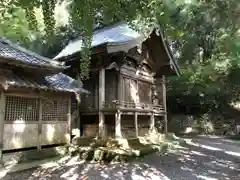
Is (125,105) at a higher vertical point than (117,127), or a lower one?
higher

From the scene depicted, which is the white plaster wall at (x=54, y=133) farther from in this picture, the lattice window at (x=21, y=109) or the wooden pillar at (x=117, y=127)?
the wooden pillar at (x=117, y=127)

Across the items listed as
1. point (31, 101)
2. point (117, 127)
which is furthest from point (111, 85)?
point (31, 101)

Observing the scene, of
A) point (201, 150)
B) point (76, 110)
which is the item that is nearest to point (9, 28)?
point (76, 110)

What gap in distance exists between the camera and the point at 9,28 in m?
14.4

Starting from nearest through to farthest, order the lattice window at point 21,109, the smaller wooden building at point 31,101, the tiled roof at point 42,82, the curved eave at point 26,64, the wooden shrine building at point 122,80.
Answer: the curved eave at point 26,64, the tiled roof at point 42,82, the smaller wooden building at point 31,101, the lattice window at point 21,109, the wooden shrine building at point 122,80

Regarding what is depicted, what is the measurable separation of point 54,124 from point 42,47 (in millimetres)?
13112

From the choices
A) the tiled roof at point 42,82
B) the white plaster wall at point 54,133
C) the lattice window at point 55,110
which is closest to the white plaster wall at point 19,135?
the white plaster wall at point 54,133

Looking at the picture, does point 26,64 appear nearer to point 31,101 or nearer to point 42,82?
point 42,82

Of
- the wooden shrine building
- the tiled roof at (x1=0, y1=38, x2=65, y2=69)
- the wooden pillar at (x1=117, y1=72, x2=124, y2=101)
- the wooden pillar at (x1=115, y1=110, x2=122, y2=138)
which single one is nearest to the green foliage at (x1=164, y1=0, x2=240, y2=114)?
the wooden shrine building

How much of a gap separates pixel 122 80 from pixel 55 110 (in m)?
3.43

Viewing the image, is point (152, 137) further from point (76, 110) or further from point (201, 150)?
point (76, 110)

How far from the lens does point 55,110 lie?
10.1 metres

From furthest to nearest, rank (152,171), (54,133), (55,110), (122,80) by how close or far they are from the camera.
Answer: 1. (122,80)
2. (55,110)
3. (54,133)
4. (152,171)

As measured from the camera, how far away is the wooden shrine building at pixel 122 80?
35.3 ft
